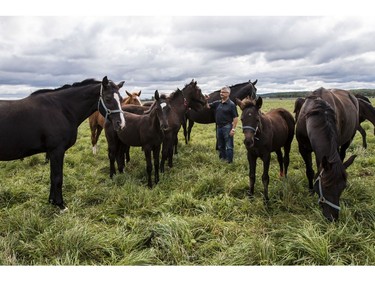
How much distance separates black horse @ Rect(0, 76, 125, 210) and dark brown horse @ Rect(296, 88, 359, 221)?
12.3ft

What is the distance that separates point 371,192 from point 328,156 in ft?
6.30

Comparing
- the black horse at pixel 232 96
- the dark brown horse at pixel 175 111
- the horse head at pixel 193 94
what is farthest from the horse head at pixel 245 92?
the dark brown horse at pixel 175 111

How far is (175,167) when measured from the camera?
8359mm

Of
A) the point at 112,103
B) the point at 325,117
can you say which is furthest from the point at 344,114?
the point at 112,103

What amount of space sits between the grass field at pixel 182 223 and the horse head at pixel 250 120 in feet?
3.97

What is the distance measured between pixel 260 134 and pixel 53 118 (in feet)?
13.3

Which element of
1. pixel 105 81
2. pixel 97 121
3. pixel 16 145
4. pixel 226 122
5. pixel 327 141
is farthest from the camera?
pixel 97 121

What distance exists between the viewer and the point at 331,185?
412cm

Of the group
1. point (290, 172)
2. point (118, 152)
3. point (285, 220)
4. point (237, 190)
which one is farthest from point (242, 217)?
point (118, 152)

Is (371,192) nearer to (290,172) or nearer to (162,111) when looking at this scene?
(290,172)

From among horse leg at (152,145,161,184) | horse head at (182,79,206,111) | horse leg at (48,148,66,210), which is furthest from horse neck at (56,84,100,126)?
horse head at (182,79,206,111)

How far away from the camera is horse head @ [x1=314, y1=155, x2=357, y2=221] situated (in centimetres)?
411

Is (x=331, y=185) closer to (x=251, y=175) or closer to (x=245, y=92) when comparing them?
(x=251, y=175)

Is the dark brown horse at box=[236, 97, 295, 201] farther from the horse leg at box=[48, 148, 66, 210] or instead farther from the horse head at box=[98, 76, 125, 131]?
the horse leg at box=[48, 148, 66, 210]
